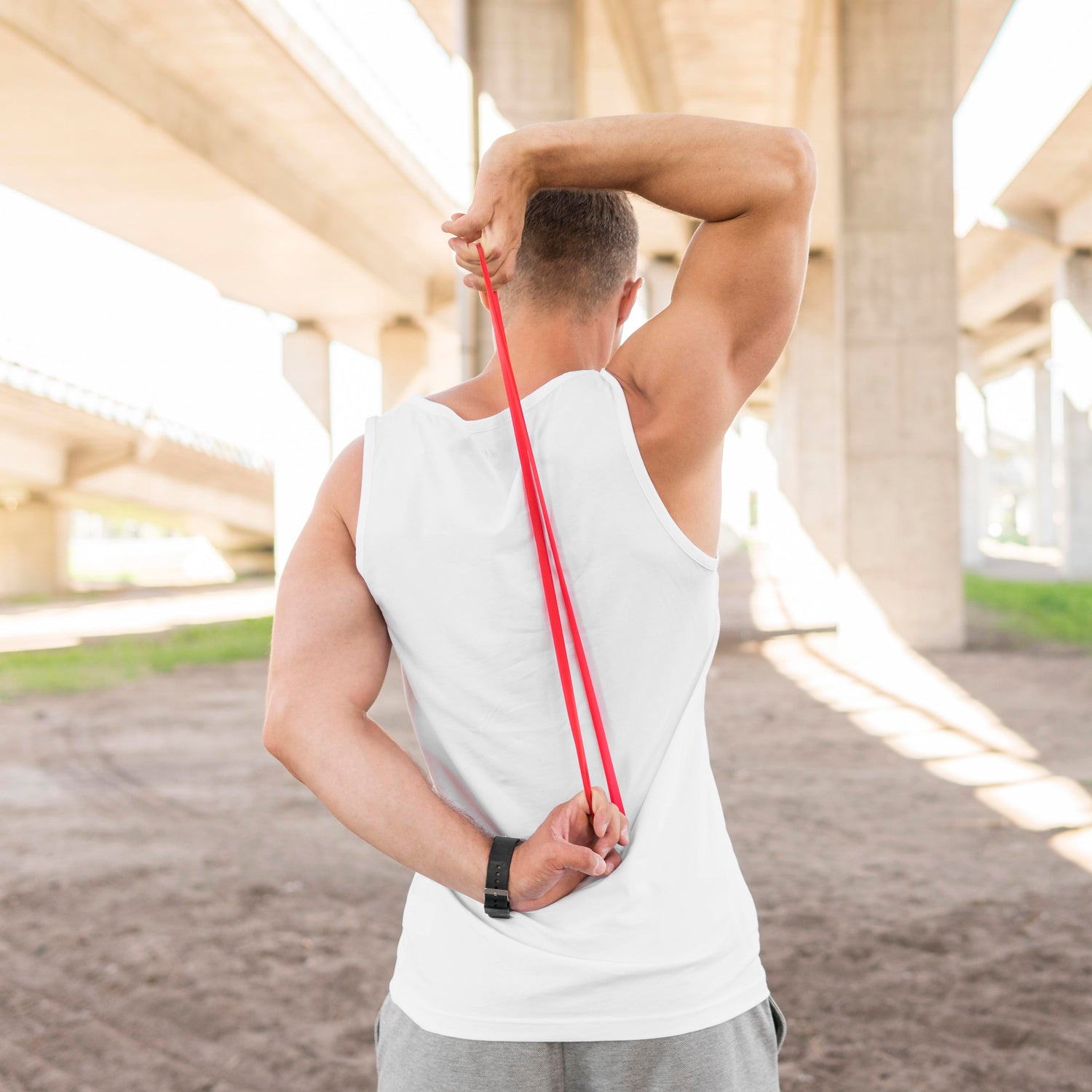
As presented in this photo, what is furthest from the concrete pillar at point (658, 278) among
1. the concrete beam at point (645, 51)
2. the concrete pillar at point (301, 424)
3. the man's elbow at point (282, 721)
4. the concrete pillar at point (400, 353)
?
the man's elbow at point (282, 721)

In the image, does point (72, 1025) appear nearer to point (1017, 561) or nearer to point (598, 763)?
point (598, 763)

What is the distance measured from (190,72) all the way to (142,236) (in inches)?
291

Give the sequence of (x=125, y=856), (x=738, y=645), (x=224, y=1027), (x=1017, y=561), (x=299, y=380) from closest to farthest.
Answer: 1. (x=224, y=1027)
2. (x=125, y=856)
3. (x=738, y=645)
4. (x=299, y=380)
5. (x=1017, y=561)

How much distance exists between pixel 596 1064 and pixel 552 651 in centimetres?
52

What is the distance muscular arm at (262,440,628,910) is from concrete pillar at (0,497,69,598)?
36157 millimetres

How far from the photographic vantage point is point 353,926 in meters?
5.43

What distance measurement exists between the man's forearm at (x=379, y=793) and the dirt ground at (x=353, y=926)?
114 inches

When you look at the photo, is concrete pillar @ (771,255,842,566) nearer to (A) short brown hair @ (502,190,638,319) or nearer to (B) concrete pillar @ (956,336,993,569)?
(B) concrete pillar @ (956,336,993,569)

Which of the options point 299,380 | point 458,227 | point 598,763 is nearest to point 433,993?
point 598,763

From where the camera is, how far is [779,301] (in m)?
1.50

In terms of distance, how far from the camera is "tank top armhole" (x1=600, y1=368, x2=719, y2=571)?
55.2 inches

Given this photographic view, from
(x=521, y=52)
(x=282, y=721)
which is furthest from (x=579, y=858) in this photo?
(x=521, y=52)

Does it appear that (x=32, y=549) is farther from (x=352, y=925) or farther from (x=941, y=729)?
(x=352, y=925)

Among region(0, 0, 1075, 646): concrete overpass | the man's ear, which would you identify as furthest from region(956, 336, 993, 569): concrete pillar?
the man's ear
